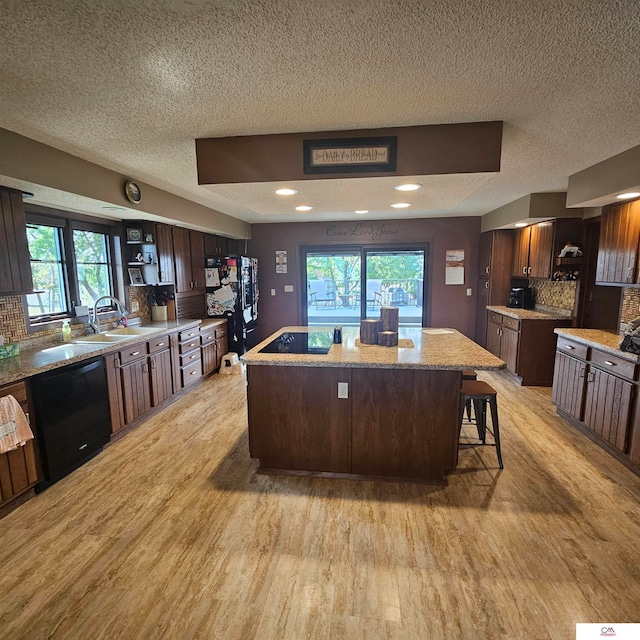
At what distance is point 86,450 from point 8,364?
86 centimetres


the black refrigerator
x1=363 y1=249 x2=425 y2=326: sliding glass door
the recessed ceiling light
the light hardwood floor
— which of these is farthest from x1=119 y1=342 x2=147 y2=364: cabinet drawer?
x1=363 y1=249 x2=425 y2=326: sliding glass door

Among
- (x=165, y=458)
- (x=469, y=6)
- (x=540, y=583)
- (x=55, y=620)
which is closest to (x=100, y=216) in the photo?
(x=165, y=458)

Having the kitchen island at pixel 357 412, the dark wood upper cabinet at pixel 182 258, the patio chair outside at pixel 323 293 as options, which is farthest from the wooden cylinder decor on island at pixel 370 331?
the patio chair outside at pixel 323 293

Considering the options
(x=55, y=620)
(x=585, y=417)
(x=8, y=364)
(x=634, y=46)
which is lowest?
(x=55, y=620)

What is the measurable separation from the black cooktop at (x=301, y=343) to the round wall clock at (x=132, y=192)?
1871 millimetres

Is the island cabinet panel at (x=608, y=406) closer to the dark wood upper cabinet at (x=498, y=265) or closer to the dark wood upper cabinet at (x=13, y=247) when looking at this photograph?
the dark wood upper cabinet at (x=498, y=265)

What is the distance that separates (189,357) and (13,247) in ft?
7.25

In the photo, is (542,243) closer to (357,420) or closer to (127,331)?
(357,420)

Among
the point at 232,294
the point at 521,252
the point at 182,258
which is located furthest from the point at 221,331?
the point at 521,252

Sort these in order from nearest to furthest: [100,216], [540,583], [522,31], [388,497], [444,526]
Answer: [522,31]
[540,583]
[444,526]
[388,497]
[100,216]

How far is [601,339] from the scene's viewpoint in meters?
3.06

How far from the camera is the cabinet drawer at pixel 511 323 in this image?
4.47 m

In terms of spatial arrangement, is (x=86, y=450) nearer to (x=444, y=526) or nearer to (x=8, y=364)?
(x=8, y=364)

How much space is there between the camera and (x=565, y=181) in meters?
3.41
